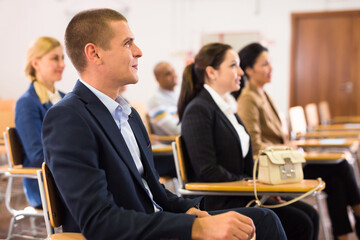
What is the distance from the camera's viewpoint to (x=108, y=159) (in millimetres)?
1278

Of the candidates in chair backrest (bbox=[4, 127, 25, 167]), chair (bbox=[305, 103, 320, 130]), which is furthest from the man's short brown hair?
chair (bbox=[305, 103, 320, 130])

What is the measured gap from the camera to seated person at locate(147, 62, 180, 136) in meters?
4.64

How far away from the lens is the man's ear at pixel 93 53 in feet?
4.52

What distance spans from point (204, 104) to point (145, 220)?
1.19 m

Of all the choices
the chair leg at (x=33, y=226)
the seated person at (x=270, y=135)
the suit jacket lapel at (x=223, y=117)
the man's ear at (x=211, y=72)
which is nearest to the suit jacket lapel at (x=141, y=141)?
→ the suit jacket lapel at (x=223, y=117)

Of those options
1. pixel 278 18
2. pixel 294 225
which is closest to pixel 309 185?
pixel 294 225

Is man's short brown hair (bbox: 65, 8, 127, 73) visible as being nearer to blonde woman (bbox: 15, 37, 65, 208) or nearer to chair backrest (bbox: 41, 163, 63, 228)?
chair backrest (bbox: 41, 163, 63, 228)

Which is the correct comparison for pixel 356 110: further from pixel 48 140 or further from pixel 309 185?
pixel 48 140

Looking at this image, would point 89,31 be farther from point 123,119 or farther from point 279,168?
point 279,168

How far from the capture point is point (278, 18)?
791 cm

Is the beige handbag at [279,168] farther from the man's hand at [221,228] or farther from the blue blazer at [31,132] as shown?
the blue blazer at [31,132]

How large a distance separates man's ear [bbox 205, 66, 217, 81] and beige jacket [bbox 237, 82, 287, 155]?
1.90 feet

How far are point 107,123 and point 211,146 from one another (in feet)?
3.14

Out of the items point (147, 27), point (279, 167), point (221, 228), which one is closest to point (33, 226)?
point (279, 167)
